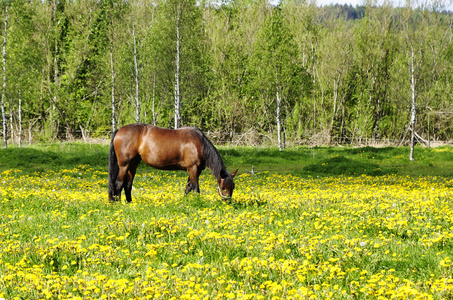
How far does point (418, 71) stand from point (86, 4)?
3902cm

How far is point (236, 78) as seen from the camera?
47688 mm

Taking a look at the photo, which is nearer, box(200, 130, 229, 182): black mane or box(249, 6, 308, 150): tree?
box(200, 130, 229, 182): black mane

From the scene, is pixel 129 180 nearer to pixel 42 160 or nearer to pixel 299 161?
pixel 42 160

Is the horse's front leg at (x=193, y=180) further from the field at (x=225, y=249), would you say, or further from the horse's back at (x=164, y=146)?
the field at (x=225, y=249)

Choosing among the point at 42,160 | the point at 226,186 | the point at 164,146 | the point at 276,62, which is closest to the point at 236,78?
the point at 276,62

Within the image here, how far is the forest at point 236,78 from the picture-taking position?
39.5 meters

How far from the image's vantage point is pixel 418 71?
3231 centimetres

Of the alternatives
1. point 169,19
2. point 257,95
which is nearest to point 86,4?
point 169,19

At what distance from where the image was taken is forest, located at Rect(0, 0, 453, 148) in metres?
39.5

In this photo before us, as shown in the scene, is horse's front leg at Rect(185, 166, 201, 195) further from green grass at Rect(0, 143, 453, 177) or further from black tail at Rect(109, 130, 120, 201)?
green grass at Rect(0, 143, 453, 177)

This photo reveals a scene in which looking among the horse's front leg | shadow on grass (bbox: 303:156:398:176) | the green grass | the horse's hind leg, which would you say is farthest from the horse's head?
shadow on grass (bbox: 303:156:398:176)

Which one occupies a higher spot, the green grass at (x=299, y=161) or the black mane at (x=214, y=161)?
the black mane at (x=214, y=161)

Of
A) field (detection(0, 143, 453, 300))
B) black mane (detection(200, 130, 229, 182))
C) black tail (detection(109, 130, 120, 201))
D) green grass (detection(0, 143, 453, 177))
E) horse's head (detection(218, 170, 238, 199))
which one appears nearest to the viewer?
field (detection(0, 143, 453, 300))

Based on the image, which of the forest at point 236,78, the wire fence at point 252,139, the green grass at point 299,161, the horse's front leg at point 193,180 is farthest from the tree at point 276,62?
the horse's front leg at point 193,180
